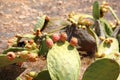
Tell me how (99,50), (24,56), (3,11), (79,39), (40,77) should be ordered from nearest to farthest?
(24,56)
(40,77)
(99,50)
(79,39)
(3,11)

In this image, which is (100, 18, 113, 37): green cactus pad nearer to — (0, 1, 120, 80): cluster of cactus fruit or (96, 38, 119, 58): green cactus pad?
(0, 1, 120, 80): cluster of cactus fruit

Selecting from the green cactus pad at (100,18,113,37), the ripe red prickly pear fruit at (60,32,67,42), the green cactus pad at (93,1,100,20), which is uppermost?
the ripe red prickly pear fruit at (60,32,67,42)

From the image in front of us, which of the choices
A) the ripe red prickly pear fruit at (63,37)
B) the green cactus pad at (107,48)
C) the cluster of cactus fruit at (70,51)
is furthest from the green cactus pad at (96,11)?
the ripe red prickly pear fruit at (63,37)

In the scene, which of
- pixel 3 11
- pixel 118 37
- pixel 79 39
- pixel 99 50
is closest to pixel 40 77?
pixel 99 50

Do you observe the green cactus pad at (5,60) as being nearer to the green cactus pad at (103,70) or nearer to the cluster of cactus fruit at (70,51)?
the cluster of cactus fruit at (70,51)

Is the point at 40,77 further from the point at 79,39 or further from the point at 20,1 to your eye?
the point at 20,1

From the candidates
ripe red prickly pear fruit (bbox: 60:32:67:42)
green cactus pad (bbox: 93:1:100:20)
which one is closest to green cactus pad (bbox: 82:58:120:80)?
ripe red prickly pear fruit (bbox: 60:32:67:42)

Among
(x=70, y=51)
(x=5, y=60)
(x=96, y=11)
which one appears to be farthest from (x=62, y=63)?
(x=96, y=11)
